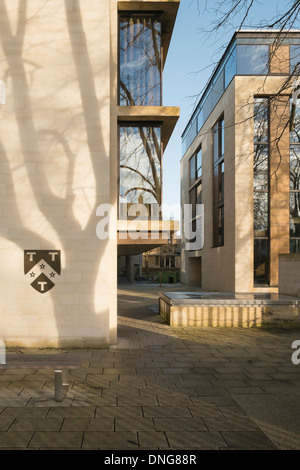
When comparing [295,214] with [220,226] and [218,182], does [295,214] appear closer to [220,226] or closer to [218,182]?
[220,226]

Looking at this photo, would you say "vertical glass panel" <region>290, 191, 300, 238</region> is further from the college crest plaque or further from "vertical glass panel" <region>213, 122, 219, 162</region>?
the college crest plaque

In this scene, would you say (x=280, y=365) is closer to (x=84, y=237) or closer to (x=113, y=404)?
(x=113, y=404)

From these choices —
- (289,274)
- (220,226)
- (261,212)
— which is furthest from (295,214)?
(289,274)

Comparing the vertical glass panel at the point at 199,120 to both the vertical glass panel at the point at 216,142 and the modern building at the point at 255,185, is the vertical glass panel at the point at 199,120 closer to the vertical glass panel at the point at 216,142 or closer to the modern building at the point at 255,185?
the vertical glass panel at the point at 216,142

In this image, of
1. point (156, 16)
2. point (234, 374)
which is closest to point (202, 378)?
point (234, 374)

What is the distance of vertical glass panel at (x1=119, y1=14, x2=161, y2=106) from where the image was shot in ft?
30.8

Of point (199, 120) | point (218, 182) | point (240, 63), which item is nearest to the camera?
point (240, 63)

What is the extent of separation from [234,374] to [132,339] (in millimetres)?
3438

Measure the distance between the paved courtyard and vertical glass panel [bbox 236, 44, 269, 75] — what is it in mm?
16590

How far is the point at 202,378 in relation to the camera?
596 cm

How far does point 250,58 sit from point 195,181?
12403mm

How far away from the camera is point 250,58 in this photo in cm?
1931

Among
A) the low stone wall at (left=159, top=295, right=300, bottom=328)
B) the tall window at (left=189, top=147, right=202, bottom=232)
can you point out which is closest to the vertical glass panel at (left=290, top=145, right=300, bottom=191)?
the tall window at (left=189, top=147, right=202, bottom=232)

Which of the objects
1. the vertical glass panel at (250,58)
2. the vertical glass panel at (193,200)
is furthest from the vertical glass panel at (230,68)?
the vertical glass panel at (193,200)
